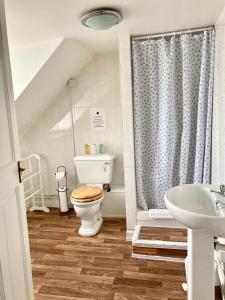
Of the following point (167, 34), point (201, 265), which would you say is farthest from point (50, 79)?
point (201, 265)

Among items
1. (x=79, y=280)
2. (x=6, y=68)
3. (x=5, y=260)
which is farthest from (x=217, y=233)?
(x=6, y=68)

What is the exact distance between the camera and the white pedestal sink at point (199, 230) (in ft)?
3.68

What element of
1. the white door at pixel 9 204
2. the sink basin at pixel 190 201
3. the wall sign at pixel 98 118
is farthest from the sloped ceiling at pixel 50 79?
the sink basin at pixel 190 201

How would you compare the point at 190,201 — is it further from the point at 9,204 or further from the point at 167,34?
the point at 167,34

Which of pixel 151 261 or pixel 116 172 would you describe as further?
pixel 116 172

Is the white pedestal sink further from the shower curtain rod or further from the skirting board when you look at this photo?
the shower curtain rod

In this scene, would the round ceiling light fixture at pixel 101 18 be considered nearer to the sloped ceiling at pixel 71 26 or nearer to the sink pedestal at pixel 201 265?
the sloped ceiling at pixel 71 26

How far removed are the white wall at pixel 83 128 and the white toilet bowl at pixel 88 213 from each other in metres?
0.37

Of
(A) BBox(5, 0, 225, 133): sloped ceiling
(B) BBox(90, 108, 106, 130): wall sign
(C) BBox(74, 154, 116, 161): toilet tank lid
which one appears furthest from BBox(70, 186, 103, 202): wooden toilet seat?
(A) BBox(5, 0, 225, 133): sloped ceiling

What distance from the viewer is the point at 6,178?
1.18 m

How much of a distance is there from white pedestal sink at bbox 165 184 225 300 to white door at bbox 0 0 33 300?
2.84 ft

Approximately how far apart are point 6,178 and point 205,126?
1.76 meters

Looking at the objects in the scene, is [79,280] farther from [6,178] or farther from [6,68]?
[6,68]

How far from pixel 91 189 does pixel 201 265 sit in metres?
1.49
